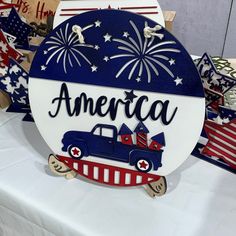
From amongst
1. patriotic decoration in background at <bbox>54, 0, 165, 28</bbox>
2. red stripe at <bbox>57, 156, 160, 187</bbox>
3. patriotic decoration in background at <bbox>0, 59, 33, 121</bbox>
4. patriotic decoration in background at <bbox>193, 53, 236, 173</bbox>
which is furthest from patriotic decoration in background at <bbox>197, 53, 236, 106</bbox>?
patriotic decoration in background at <bbox>0, 59, 33, 121</bbox>

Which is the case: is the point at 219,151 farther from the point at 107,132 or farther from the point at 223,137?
the point at 107,132

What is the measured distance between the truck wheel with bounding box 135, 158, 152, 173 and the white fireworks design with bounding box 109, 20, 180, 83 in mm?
141

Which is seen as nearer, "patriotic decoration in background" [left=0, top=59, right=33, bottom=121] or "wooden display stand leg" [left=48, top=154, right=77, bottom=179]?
"wooden display stand leg" [left=48, top=154, right=77, bottom=179]

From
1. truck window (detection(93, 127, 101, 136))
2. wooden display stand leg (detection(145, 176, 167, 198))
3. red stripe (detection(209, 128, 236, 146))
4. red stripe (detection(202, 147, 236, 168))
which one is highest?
truck window (detection(93, 127, 101, 136))

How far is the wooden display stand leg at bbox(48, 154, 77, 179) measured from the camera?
2.07 feet

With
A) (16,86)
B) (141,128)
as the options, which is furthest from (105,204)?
(16,86)

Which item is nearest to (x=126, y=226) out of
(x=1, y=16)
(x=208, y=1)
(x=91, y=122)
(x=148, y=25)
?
(x=91, y=122)

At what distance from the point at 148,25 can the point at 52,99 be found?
222 mm

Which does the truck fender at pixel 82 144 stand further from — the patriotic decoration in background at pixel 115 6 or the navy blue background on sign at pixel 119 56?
the patriotic decoration in background at pixel 115 6

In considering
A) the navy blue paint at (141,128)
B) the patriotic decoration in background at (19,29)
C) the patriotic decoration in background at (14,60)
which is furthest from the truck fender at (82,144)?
the patriotic decoration in background at (19,29)

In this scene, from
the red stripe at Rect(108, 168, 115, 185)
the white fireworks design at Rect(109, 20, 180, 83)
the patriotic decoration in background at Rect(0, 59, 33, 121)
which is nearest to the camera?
the white fireworks design at Rect(109, 20, 180, 83)

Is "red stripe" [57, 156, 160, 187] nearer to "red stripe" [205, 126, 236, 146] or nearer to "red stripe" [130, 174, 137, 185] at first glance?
"red stripe" [130, 174, 137, 185]

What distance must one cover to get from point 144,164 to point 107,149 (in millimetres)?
72

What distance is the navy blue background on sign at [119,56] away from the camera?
0.51 m
